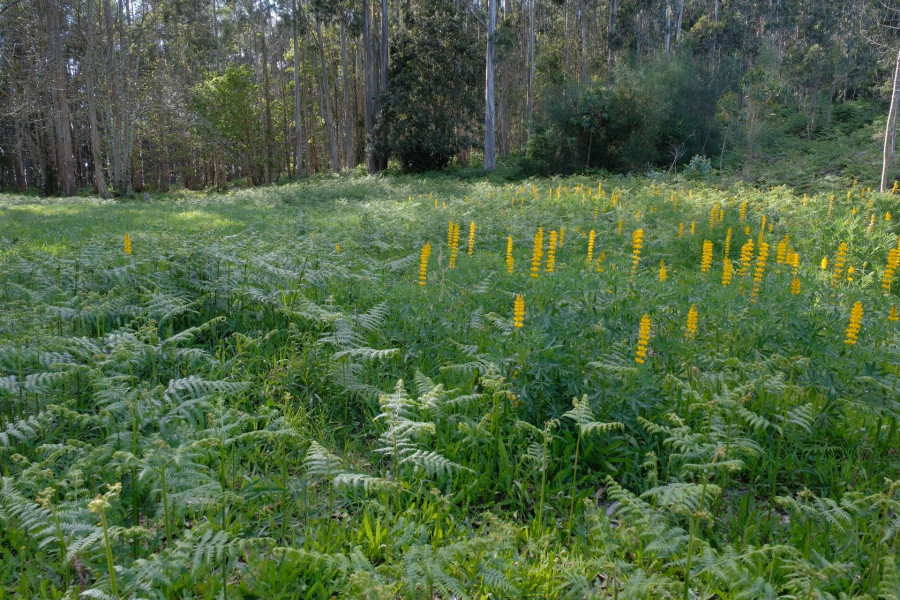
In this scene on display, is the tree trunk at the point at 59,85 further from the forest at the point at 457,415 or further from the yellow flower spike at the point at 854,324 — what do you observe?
the yellow flower spike at the point at 854,324

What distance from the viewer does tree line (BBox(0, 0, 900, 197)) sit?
2516 centimetres

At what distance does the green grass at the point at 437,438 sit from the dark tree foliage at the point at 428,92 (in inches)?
1061

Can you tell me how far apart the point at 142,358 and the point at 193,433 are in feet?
3.23

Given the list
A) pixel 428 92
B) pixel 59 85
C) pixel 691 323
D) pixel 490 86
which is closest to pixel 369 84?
pixel 428 92

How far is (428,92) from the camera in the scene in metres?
32.1

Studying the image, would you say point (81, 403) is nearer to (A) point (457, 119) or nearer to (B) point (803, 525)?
(B) point (803, 525)

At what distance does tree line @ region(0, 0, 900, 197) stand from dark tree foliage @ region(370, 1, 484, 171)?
0.09 m

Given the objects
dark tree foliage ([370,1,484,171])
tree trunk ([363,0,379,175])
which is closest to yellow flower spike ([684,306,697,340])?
dark tree foliage ([370,1,484,171])

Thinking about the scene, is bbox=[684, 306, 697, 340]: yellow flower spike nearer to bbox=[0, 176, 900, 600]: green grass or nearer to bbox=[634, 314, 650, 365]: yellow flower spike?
bbox=[0, 176, 900, 600]: green grass

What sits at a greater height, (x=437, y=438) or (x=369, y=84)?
(x=369, y=84)

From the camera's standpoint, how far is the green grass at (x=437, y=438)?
227cm

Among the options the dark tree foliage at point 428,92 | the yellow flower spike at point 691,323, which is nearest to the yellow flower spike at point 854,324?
the yellow flower spike at point 691,323

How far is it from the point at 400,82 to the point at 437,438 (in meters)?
31.6

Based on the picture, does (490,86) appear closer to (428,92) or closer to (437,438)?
(428,92)
